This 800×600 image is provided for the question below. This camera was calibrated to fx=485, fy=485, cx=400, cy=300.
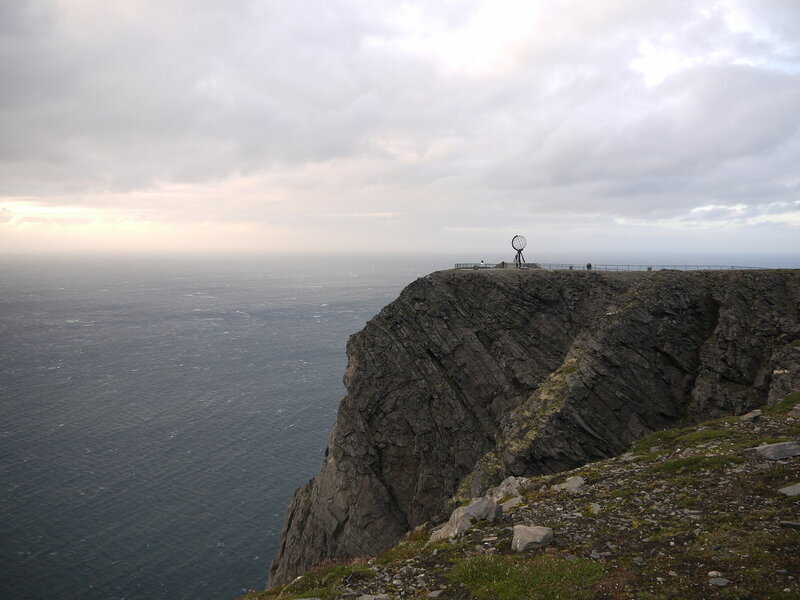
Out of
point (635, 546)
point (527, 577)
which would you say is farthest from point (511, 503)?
point (527, 577)

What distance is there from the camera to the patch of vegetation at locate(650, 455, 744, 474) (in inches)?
819

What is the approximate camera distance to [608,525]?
17.7 metres

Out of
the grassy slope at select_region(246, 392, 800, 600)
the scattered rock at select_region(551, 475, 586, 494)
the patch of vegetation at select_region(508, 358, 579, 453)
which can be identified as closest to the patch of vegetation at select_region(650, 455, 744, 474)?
the grassy slope at select_region(246, 392, 800, 600)

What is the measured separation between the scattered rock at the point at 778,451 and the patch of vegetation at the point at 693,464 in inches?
33.5

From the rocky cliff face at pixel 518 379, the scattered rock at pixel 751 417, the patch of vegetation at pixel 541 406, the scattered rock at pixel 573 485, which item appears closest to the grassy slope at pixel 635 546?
the scattered rock at pixel 573 485

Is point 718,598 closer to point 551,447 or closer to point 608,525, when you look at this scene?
point 608,525

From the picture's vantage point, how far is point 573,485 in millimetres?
22484

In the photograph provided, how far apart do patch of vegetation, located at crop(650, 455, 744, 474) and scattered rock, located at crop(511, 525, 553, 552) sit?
8.09 m

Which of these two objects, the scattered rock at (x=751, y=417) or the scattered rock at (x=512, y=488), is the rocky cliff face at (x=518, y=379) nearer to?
the scattered rock at (x=751, y=417)

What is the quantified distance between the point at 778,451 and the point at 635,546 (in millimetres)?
9615

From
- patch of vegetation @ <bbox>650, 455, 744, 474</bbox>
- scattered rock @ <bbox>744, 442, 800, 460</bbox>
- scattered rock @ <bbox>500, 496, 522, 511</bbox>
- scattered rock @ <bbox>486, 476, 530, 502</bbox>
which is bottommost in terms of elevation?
scattered rock @ <bbox>486, 476, 530, 502</bbox>

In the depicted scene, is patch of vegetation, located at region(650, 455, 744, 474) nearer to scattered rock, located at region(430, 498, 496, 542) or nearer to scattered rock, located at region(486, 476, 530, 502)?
scattered rock, located at region(486, 476, 530, 502)

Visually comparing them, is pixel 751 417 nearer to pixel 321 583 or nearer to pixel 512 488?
pixel 512 488

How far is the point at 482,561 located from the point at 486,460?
910 inches
